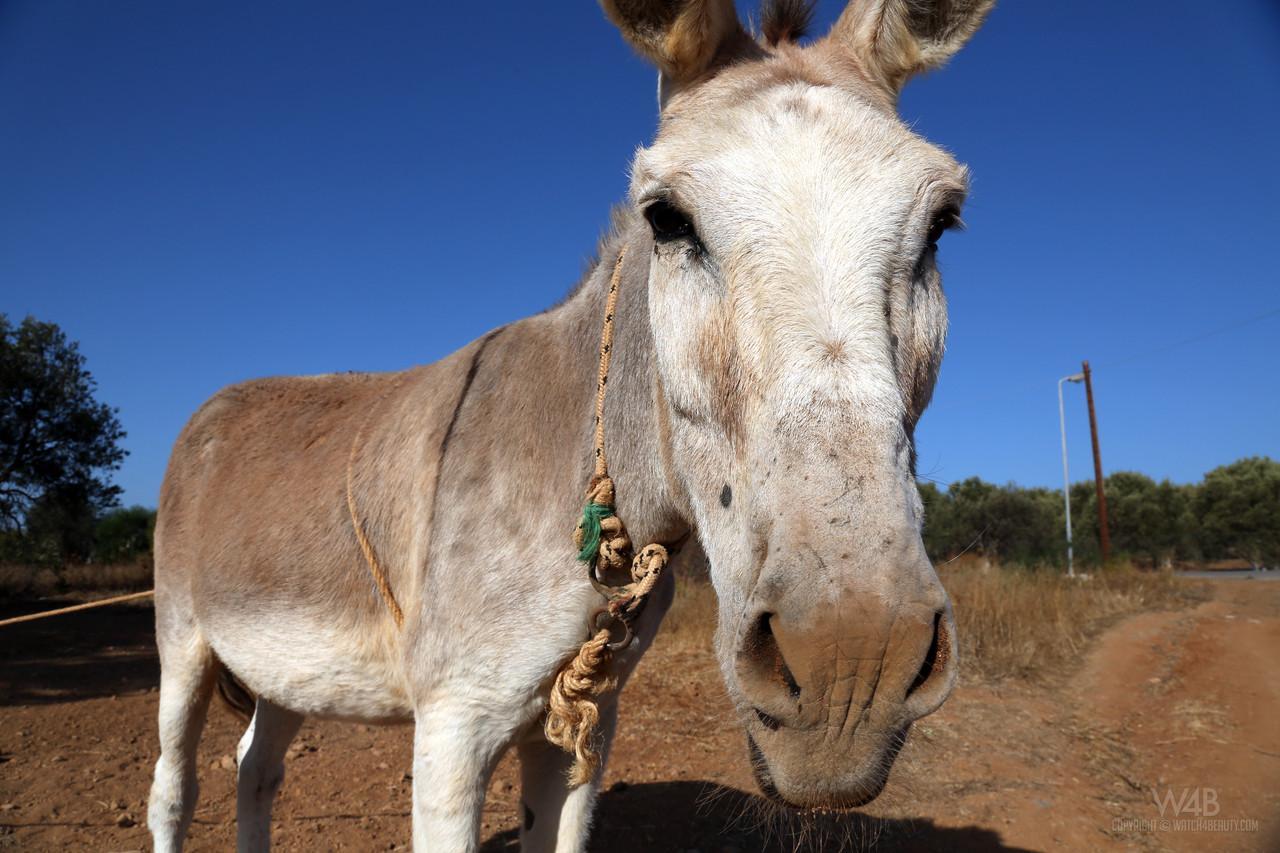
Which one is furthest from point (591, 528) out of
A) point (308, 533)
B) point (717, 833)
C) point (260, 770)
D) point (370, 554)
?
point (717, 833)

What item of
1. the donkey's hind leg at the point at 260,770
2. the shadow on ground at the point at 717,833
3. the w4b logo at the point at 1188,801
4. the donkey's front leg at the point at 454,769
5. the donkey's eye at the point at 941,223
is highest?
the donkey's eye at the point at 941,223

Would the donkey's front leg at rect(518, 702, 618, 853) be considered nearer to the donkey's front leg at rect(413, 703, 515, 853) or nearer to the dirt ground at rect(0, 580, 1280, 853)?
the donkey's front leg at rect(413, 703, 515, 853)

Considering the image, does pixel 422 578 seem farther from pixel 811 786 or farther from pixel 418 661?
pixel 811 786

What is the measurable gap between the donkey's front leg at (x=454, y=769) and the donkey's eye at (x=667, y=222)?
1423 mm

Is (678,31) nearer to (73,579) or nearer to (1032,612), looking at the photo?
(1032,612)

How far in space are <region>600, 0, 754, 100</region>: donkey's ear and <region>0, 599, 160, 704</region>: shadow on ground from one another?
9.05 meters

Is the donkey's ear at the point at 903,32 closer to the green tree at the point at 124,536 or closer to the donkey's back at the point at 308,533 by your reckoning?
the donkey's back at the point at 308,533

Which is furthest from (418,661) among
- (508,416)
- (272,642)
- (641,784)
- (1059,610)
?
(1059,610)

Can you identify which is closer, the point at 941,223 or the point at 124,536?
the point at 941,223

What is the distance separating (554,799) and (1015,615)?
8838 mm

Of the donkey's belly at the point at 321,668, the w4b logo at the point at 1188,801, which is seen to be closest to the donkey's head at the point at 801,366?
the donkey's belly at the point at 321,668

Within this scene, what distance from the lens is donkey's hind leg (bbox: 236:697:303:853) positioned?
3.43 meters

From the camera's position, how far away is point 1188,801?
193 inches

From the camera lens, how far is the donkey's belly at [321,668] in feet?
8.07
